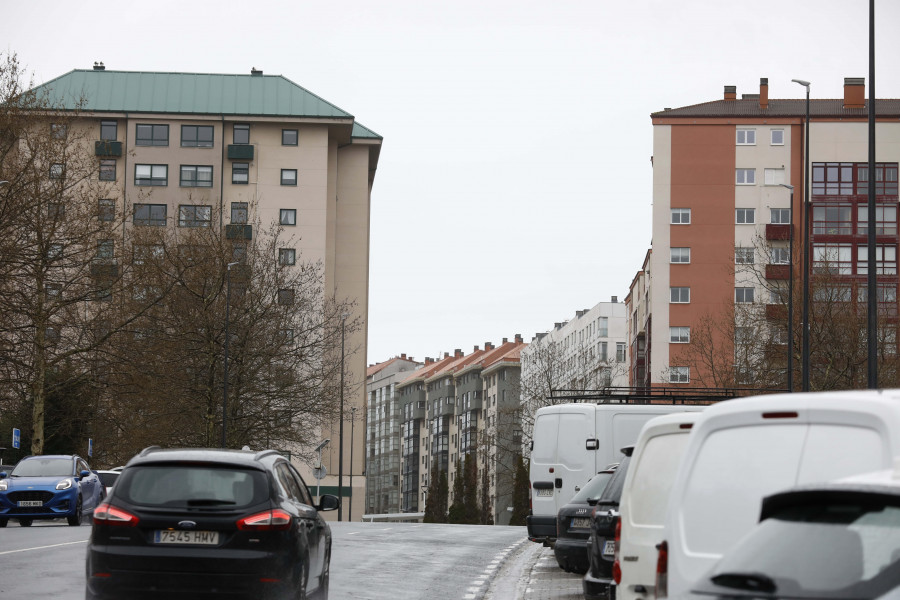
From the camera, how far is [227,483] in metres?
10.9

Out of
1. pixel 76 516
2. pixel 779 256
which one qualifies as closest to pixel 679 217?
pixel 779 256

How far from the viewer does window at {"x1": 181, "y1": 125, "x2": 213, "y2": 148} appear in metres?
87.6

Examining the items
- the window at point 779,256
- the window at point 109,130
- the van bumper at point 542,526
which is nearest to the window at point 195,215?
the window at point 109,130

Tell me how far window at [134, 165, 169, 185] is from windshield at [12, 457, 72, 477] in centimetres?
5815

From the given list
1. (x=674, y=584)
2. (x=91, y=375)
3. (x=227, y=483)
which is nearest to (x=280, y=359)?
(x=91, y=375)

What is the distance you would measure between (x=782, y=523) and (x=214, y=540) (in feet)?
23.5

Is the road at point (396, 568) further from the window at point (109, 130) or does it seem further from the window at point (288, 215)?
the window at point (109, 130)

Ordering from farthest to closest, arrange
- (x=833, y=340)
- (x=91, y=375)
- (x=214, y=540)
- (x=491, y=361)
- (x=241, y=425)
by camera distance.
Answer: (x=491, y=361) → (x=241, y=425) → (x=833, y=340) → (x=91, y=375) → (x=214, y=540)

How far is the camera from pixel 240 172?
87.6 m

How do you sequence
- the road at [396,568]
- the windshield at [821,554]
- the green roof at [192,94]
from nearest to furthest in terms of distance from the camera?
the windshield at [821,554], the road at [396,568], the green roof at [192,94]

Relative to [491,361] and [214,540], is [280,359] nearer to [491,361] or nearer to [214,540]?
[214,540]

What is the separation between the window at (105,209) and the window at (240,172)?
46654 mm

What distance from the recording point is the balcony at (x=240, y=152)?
87125 millimetres

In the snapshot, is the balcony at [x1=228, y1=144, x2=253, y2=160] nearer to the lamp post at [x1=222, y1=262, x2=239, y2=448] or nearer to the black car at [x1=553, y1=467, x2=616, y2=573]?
the lamp post at [x1=222, y1=262, x2=239, y2=448]
